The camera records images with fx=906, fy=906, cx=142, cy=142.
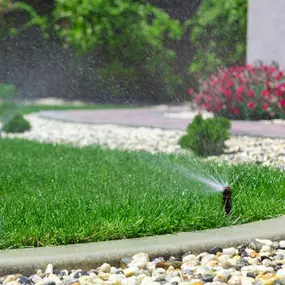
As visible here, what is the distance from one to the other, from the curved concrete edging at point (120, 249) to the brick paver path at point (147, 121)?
5365 mm

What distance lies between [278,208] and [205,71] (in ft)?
41.5

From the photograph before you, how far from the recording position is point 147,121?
11766 mm

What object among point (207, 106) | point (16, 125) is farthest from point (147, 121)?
point (16, 125)

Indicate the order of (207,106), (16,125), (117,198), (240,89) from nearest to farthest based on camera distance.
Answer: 1. (117,198)
2. (16,125)
3. (240,89)
4. (207,106)

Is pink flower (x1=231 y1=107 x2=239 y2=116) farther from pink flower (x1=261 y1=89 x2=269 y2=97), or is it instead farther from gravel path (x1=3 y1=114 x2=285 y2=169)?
gravel path (x1=3 y1=114 x2=285 y2=169)

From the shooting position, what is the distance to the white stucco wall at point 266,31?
12.5 meters

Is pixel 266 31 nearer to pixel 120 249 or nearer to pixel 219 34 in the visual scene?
pixel 219 34

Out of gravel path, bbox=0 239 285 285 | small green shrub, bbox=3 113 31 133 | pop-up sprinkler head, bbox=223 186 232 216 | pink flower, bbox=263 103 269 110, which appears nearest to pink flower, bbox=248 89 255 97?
pink flower, bbox=263 103 269 110

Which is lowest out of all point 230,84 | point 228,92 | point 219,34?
point 228,92

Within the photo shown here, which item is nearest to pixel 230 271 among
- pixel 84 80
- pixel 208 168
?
pixel 208 168

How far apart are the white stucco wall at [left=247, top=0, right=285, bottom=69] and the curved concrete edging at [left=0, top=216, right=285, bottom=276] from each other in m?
8.67

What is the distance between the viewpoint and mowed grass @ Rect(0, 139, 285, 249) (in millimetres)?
4020

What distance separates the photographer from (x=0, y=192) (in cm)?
543

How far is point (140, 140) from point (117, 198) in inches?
191
